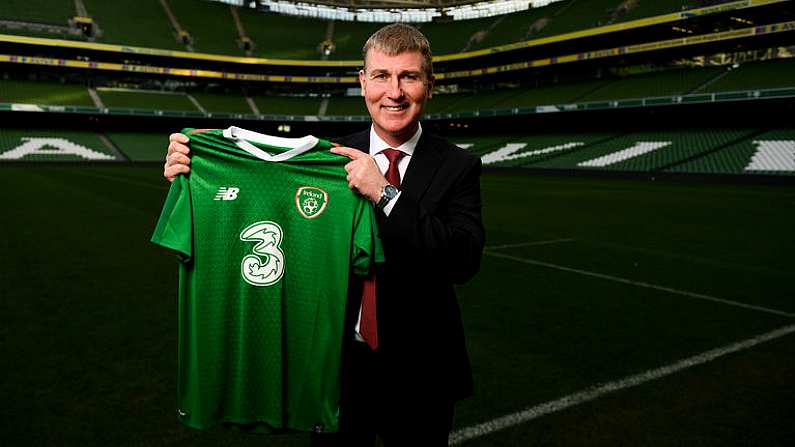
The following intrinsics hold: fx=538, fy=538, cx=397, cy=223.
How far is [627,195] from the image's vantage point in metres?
16.8

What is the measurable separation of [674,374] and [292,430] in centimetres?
280

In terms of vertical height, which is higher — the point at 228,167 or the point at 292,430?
the point at 228,167

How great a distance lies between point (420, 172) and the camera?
1783mm

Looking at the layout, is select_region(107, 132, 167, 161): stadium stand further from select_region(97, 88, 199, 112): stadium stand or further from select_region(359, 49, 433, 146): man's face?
select_region(359, 49, 433, 146): man's face

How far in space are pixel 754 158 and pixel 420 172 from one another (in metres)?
27.1

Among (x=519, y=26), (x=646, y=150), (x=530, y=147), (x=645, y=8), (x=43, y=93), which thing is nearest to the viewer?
(x=646, y=150)

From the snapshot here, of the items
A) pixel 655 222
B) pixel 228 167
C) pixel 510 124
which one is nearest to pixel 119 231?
pixel 228 167

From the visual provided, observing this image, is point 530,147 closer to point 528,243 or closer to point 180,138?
point 528,243

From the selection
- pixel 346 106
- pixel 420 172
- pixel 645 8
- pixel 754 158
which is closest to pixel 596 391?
pixel 420 172

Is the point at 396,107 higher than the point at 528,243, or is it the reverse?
the point at 396,107

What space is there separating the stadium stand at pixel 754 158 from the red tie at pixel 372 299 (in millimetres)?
24952

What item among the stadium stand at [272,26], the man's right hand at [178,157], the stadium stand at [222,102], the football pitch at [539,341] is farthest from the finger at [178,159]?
the stadium stand at [222,102]

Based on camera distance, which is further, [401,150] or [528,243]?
[528,243]

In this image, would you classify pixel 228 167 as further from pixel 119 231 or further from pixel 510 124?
pixel 510 124
